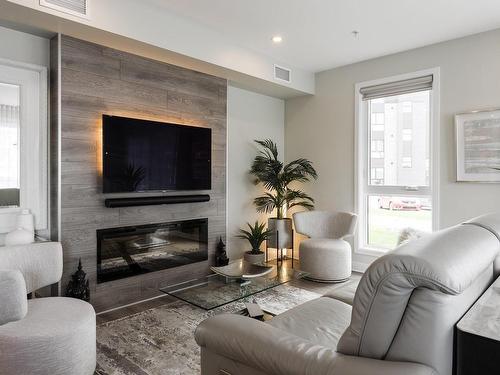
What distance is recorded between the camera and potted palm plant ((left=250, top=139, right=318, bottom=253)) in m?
4.74

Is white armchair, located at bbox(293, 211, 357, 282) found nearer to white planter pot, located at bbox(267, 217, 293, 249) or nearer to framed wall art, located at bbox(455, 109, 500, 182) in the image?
white planter pot, located at bbox(267, 217, 293, 249)

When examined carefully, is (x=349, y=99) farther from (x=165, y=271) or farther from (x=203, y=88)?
(x=165, y=271)

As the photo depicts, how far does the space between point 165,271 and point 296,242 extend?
2249 millimetres

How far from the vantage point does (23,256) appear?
245 cm

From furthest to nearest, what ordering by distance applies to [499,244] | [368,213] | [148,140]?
[368,213]
[148,140]
[499,244]

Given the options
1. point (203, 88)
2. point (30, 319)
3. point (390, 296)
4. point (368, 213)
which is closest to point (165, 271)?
point (30, 319)

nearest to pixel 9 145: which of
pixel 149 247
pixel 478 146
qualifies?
pixel 149 247

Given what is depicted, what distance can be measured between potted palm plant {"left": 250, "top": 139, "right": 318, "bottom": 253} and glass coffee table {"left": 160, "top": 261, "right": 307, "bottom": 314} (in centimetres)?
156

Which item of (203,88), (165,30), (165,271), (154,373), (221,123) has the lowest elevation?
(154,373)

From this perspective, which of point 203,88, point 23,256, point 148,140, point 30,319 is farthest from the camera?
point 203,88

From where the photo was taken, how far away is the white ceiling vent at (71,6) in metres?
2.60

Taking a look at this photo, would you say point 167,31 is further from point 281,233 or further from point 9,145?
point 281,233

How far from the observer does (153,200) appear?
353cm

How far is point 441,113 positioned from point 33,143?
420 cm
